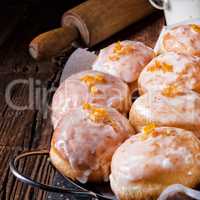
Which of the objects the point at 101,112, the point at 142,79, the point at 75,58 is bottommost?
the point at 75,58

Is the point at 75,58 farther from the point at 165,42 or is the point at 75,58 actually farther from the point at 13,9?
the point at 13,9

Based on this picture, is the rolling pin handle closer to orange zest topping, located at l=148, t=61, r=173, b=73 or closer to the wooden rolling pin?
the wooden rolling pin

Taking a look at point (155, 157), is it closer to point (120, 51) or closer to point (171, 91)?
point (171, 91)

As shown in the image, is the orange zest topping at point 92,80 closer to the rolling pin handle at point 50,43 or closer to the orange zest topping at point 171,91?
the orange zest topping at point 171,91

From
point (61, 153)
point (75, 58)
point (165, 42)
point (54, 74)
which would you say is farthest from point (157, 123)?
point (54, 74)

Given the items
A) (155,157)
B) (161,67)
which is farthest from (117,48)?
(155,157)

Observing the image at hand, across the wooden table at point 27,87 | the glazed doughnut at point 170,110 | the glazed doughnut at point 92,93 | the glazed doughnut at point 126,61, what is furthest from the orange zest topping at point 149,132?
the wooden table at point 27,87
